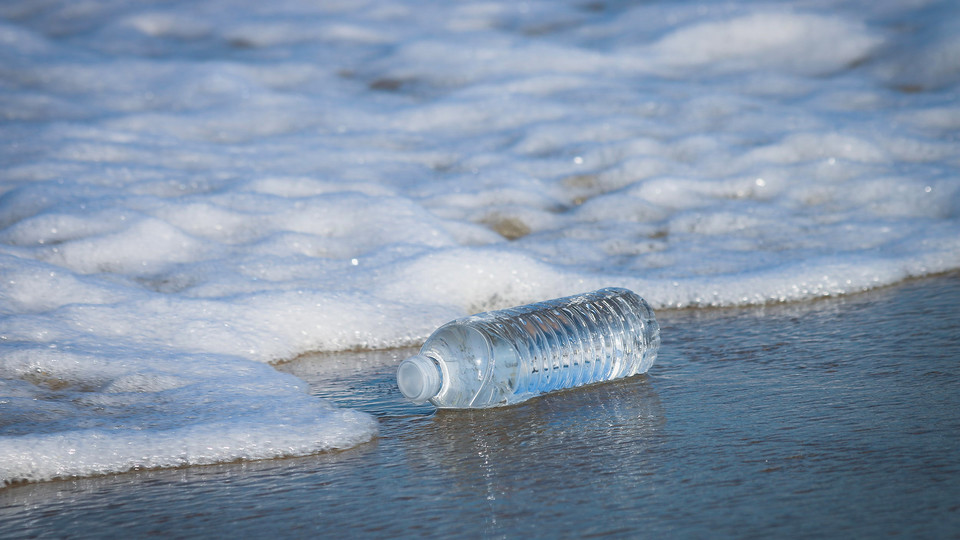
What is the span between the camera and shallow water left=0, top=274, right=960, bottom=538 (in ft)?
4.22

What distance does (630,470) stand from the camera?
4.89 ft

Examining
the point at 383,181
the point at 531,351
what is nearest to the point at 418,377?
the point at 531,351

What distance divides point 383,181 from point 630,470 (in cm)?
272

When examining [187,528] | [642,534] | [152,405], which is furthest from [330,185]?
[642,534]

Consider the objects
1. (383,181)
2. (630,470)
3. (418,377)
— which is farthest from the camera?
(383,181)

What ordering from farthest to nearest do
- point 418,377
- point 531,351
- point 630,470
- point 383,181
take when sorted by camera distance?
1. point 383,181
2. point 531,351
3. point 418,377
4. point 630,470

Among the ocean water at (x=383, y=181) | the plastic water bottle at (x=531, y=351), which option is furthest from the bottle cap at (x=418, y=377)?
the ocean water at (x=383, y=181)

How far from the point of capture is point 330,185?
3877 millimetres

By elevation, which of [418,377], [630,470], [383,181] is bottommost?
[630,470]

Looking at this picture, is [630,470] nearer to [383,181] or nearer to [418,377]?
[418,377]

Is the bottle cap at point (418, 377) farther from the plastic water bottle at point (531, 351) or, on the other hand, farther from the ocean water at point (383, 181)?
the ocean water at point (383, 181)

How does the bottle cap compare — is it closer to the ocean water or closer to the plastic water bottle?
the plastic water bottle

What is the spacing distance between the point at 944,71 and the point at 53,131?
4.33 metres

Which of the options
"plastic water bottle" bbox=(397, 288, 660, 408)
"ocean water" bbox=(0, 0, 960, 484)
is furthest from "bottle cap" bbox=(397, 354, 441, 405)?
"ocean water" bbox=(0, 0, 960, 484)
